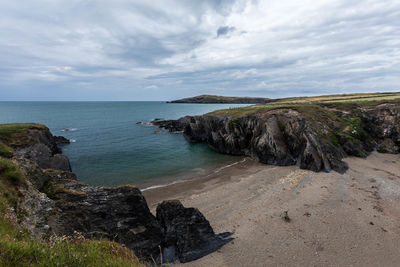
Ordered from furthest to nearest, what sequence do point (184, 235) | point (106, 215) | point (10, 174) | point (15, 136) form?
point (15, 136), point (184, 235), point (106, 215), point (10, 174)

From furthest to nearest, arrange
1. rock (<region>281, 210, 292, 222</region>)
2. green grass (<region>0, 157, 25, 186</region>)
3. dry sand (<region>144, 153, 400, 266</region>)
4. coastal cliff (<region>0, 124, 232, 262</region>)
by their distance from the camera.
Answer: rock (<region>281, 210, 292, 222</region>) < dry sand (<region>144, 153, 400, 266</region>) < coastal cliff (<region>0, 124, 232, 262</region>) < green grass (<region>0, 157, 25, 186</region>)

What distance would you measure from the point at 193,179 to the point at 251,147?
17749 millimetres

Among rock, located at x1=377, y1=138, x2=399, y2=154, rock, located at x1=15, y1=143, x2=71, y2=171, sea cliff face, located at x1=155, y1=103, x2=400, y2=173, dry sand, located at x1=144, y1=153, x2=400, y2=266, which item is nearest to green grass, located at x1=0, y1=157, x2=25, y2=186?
dry sand, located at x1=144, y1=153, x2=400, y2=266

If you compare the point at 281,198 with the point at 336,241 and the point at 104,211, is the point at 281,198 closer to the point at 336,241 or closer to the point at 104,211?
the point at 336,241

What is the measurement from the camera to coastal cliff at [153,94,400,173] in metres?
Answer: 32.5

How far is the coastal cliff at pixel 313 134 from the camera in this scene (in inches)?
1278

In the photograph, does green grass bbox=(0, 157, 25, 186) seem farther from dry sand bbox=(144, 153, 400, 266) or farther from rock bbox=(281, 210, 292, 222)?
rock bbox=(281, 210, 292, 222)

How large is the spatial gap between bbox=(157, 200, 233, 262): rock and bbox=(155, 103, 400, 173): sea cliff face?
2323 centimetres

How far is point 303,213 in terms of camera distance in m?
18.6

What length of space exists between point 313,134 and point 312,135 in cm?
54

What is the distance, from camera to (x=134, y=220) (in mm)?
13328

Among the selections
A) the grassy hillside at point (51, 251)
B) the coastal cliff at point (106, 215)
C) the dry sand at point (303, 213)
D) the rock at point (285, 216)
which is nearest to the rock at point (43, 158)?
the dry sand at point (303, 213)

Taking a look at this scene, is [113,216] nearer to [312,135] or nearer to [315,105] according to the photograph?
[312,135]

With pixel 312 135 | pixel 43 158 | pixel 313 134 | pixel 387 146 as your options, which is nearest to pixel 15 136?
pixel 43 158
